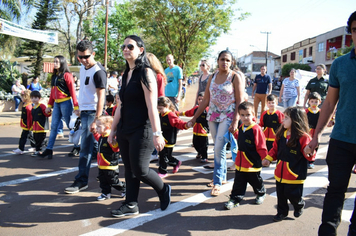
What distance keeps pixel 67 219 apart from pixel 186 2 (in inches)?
651

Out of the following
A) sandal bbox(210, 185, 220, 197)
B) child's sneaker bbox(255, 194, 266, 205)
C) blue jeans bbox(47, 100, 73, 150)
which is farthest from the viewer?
blue jeans bbox(47, 100, 73, 150)

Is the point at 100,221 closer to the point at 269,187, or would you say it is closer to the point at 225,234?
the point at 225,234

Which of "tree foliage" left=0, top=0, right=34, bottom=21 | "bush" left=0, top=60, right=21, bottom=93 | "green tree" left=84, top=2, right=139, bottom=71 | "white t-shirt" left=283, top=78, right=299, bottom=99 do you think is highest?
"green tree" left=84, top=2, right=139, bottom=71

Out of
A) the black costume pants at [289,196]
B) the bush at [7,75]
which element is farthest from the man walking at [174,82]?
the bush at [7,75]

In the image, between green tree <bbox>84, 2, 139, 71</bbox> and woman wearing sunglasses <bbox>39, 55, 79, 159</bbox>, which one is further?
green tree <bbox>84, 2, 139, 71</bbox>

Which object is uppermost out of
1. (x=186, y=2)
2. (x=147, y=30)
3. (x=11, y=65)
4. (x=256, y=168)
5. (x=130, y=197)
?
(x=186, y=2)

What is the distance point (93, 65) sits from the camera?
4434 millimetres

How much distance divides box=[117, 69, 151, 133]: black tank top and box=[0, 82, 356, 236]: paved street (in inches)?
44.4

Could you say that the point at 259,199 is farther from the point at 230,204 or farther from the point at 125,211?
the point at 125,211

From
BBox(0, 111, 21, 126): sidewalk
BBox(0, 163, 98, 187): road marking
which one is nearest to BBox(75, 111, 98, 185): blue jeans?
BBox(0, 163, 98, 187): road marking

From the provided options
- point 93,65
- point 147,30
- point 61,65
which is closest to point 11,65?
point 147,30

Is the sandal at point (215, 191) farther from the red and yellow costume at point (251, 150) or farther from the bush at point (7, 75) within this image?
the bush at point (7, 75)

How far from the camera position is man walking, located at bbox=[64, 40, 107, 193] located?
433 centimetres

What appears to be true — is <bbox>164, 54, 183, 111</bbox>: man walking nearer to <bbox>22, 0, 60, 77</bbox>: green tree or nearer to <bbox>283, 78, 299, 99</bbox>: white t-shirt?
<bbox>283, 78, 299, 99</bbox>: white t-shirt
